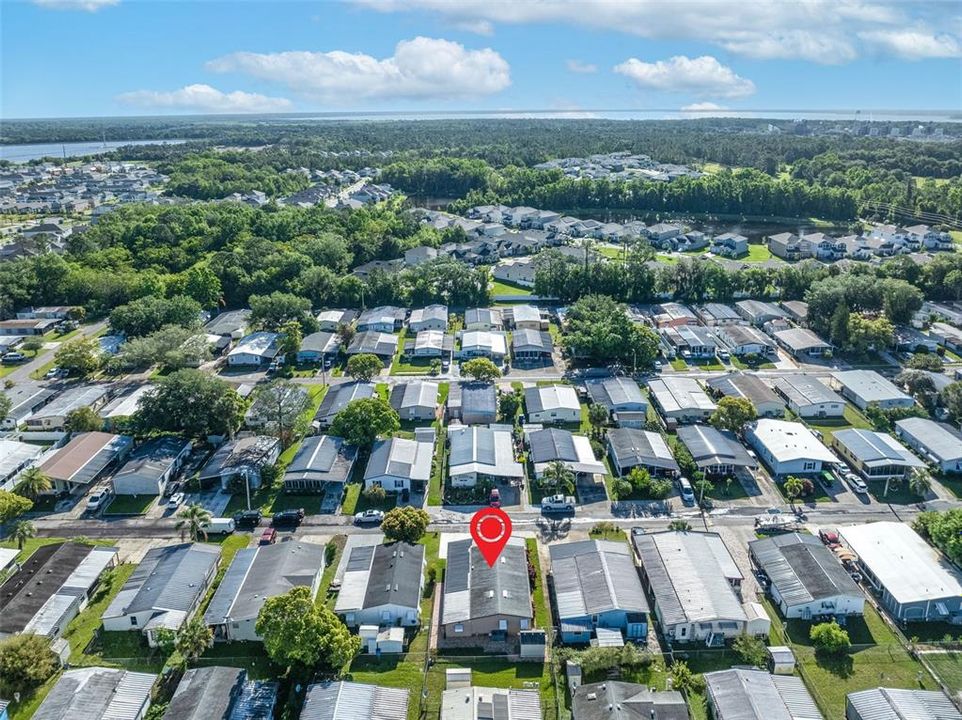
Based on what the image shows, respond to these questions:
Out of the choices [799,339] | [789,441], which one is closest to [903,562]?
[789,441]

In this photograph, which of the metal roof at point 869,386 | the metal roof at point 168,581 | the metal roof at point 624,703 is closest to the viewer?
the metal roof at point 624,703

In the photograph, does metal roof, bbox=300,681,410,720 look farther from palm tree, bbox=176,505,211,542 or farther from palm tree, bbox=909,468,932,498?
palm tree, bbox=909,468,932,498

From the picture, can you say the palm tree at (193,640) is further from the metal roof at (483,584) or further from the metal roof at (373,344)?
the metal roof at (373,344)

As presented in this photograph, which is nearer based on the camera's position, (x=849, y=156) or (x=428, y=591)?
(x=428, y=591)

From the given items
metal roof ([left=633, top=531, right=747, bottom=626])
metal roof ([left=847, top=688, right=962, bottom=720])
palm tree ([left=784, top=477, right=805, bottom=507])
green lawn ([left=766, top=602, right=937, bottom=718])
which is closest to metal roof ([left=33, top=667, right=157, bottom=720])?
metal roof ([left=633, top=531, right=747, bottom=626])

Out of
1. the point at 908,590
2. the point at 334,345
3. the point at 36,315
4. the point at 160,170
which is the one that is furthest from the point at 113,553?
the point at 160,170

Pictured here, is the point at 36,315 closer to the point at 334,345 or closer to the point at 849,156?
the point at 334,345

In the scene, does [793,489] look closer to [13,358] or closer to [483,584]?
[483,584]

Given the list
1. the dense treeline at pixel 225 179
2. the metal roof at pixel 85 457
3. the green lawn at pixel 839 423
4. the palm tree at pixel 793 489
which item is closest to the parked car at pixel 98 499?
the metal roof at pixel 85 457
